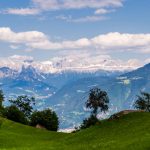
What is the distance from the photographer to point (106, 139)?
65250 millimetres

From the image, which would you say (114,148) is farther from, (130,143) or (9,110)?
(9,110)

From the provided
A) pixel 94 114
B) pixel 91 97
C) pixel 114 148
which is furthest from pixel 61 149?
pixel 94 114

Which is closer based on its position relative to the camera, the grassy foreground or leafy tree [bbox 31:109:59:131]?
the grassy foreground

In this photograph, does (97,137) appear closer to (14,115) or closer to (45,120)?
(45,120)

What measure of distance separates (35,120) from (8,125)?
80419 mm

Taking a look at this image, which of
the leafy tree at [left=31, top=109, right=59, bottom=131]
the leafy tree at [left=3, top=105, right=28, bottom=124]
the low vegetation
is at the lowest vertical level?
the leafy tree at [left=31, top=109, right=59, bottom=131]

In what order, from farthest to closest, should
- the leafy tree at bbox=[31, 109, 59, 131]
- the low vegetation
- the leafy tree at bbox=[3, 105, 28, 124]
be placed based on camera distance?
the leafy tree at bbox=[31, 109, 59, 131]
the leafy tree at bbox=[3, 105, 28, 124]
the low vegetation

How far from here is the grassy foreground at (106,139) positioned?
54.8 meters

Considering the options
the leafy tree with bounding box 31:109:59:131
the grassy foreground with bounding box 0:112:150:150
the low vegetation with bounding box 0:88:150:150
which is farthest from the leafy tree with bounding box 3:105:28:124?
the grassy foreground with bounding box 0:112:150:150

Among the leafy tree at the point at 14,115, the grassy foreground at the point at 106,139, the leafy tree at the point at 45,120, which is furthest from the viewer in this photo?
the leafy tree at the point at 45,120

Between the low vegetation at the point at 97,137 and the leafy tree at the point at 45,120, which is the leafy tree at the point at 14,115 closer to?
the leafy tree at the point at 45,120

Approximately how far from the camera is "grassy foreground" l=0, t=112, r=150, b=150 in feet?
180

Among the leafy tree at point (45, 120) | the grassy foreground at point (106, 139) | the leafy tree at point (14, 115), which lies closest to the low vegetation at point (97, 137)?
the grassy foreground at point (106, 139)

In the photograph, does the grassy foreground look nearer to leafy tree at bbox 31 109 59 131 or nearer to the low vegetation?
the low vegetation
